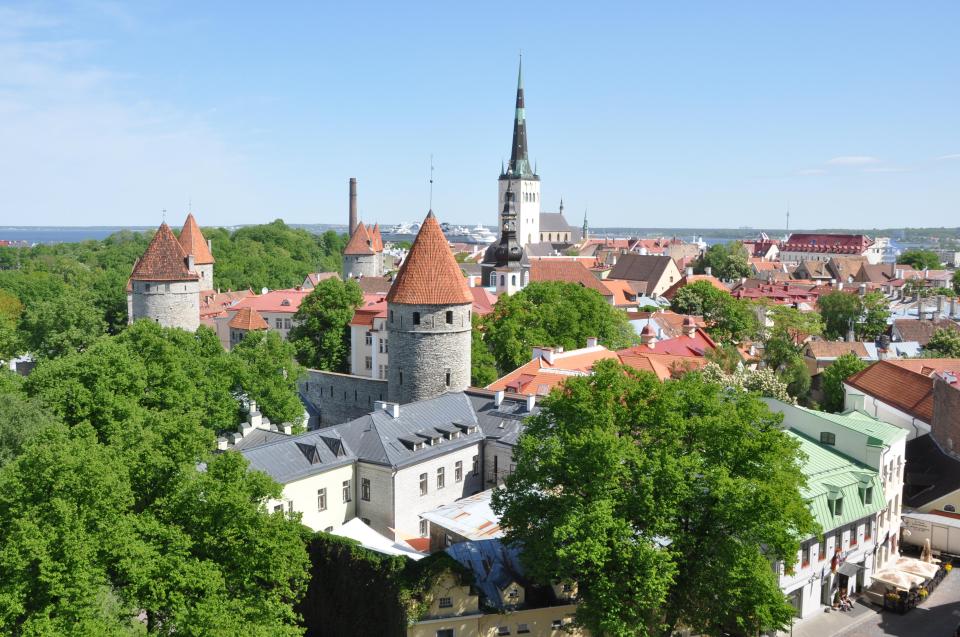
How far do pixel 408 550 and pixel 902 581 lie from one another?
14083mm

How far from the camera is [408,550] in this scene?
25000mm

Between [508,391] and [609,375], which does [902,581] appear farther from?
[508,391]

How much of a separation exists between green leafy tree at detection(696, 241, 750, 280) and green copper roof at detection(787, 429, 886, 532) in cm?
8307

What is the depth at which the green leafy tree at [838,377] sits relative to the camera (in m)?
40.8

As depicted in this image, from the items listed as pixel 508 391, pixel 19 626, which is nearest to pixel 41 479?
pixel 19 626

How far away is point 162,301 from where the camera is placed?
47.1 meters

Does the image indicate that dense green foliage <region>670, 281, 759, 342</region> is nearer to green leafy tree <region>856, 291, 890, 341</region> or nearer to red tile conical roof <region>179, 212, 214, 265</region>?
green leafy tree <region>856, 291, 890, 341</region>

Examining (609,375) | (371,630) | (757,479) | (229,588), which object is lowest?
(371,630)

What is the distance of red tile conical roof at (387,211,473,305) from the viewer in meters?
34.8

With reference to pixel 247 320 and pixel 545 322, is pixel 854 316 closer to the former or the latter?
pixel 545 322

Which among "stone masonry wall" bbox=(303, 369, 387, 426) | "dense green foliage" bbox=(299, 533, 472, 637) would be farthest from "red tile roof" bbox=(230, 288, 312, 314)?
"dense green foliage" bbox=(299, 533, 472, 637)

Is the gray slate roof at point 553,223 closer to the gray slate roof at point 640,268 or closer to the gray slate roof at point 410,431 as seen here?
the gray slate roof at point 640,268

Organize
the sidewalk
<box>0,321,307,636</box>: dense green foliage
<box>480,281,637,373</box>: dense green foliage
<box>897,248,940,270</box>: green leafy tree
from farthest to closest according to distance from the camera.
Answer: <box>897,248,940,270</box>: green leafy tree, <box>480,281,637,373</box>: dense green foliage, the sidewalk, <box>0,321,307,636</box>: dense green foliage

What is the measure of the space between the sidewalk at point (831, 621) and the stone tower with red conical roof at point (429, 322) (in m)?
15.6
